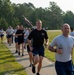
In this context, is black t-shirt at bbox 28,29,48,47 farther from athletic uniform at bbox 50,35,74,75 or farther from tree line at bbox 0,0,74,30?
tree line at bbox 0,0,74,30

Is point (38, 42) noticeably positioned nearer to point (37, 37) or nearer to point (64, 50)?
point (37, 37)

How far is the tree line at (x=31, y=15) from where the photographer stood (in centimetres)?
11150

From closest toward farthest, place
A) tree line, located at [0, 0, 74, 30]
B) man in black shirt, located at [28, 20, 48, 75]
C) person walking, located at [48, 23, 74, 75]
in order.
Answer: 1. person walking, located at [48, 23, 74, 75]
2. man in black shirt, located at [28, 20, 48, 75]
3. tree line, located at [0, 0, 74, 30]

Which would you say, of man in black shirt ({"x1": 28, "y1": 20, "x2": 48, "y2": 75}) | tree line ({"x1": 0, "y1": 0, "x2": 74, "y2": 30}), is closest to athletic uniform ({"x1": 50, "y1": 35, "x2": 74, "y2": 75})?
man in black shirt ({"x1": 28, "y1": 20, "x2": 48, "y2": 75})

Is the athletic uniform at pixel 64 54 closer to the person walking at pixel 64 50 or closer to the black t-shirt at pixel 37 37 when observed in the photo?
the person walking at pixel 64 50

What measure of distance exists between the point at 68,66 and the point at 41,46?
336cm

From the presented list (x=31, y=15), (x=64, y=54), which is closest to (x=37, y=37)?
(x=64, y=54)

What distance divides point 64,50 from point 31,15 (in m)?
118

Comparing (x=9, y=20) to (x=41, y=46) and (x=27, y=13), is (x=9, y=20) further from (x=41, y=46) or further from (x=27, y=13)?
(x=41, y=46)

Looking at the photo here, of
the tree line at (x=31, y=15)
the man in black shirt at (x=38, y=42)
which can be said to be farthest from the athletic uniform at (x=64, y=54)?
the tree line at (x=31, y=15)

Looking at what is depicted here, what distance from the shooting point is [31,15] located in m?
125

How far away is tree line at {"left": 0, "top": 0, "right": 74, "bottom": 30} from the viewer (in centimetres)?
11150

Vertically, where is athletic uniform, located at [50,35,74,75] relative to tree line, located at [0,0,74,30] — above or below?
below

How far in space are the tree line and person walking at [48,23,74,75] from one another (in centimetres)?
8988
